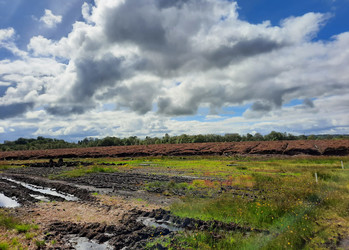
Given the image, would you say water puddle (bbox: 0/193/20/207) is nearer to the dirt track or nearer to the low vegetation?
the low vegetation

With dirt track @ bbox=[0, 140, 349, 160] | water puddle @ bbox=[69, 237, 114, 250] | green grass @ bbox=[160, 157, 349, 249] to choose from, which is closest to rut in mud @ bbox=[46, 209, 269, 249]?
water puddle @ bbox=[69, 237, 114, 250]

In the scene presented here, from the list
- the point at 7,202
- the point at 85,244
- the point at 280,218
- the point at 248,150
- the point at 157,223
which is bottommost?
the point at 7,202

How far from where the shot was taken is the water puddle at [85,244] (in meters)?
9.75

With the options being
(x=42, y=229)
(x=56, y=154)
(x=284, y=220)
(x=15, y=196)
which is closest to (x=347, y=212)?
(x=284, y=220)

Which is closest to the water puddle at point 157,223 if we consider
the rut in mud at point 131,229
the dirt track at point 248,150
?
the rut in mud at point 131,229

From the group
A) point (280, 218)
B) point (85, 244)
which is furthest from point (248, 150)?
point (85, 244)

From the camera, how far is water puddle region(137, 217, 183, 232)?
11.1 meters

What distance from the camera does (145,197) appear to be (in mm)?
17797

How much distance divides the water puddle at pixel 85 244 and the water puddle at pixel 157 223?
243 centimetres

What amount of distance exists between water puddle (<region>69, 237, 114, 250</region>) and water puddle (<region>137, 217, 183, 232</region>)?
243 centimetres

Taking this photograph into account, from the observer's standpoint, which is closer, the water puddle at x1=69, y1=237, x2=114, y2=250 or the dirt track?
the water puddle at x1=69, y1=237, x2=114, y2=250

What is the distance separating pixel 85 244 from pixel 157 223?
3.37m

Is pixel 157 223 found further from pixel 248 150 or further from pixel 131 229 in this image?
pixel 248 150

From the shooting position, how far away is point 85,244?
1010 cm
